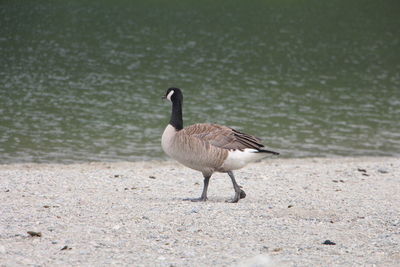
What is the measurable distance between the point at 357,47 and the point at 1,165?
1743 inches

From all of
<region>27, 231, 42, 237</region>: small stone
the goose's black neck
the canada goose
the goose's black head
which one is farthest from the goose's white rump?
<region>27, 231, 42, 237</region>: small stone

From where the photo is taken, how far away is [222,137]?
13.7 m

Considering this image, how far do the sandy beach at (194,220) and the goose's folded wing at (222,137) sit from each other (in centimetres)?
120

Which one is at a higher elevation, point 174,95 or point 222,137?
point 174,95

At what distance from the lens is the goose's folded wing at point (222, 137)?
44.6ft

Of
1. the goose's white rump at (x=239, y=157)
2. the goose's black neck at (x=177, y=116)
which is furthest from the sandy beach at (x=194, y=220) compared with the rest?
the goose's black neck at (x=177, y=116)

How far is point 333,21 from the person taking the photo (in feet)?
253

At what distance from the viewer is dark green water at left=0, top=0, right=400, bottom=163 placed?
26297mm

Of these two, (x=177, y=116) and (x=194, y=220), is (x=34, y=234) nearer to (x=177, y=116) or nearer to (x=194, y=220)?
(x=194, y=220)

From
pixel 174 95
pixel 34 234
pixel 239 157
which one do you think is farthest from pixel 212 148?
pixel 34 234

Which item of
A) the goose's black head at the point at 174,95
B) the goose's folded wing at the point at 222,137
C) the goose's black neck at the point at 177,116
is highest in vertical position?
the goose's black head at the point at 174,95

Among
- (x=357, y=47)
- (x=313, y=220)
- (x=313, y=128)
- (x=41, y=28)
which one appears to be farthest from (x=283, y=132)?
(x=41, y=28)

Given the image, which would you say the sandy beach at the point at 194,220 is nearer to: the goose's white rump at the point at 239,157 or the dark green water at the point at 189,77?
the goose's white rump at the point at 239,157

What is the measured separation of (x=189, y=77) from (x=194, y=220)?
31.2m
